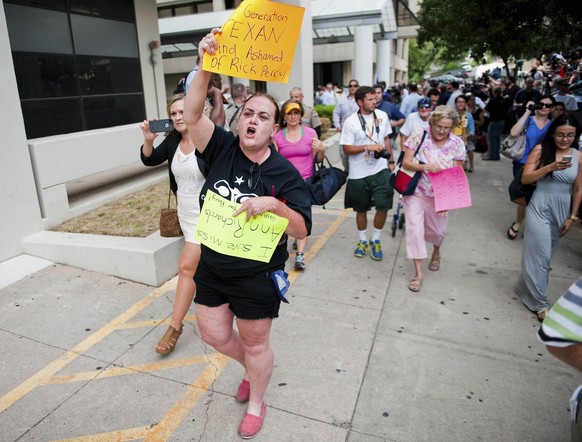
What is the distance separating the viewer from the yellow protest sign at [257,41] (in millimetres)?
2203

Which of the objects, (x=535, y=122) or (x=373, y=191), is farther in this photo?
(x=535, y=122)

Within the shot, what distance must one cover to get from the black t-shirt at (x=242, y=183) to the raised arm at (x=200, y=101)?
6cm

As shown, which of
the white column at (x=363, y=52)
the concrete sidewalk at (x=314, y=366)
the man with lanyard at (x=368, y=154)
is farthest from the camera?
the white column at (x=363, y=52)

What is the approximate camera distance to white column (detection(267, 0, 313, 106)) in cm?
1339

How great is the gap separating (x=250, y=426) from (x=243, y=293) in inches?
33.9

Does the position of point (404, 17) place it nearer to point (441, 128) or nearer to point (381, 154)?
point (381, 154)

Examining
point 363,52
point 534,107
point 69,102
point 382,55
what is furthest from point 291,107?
point 382,55

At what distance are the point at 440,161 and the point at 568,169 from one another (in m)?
1.11

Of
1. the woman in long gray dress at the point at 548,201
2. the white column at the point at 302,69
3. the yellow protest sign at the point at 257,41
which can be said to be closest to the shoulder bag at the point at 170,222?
the yellow protest sign at the point at 257,41

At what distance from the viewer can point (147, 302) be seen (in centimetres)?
428

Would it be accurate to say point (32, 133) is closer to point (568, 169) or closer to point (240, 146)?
point (240, 146)

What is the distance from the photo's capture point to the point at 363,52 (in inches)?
819

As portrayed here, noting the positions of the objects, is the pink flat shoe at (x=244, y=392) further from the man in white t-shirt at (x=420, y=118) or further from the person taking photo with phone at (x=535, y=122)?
the man in white t-shirt at (x=420, y=118)

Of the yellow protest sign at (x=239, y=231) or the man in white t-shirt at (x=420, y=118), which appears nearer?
the yellow protest sign at (x=239, y=231)
